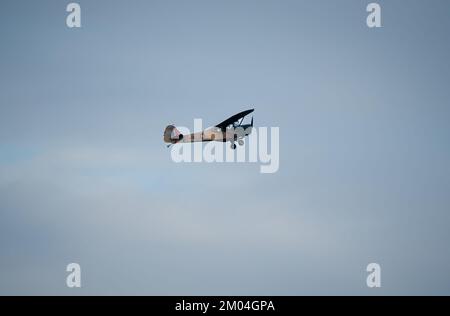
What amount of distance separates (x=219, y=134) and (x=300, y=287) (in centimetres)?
11574

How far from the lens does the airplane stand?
45938mm

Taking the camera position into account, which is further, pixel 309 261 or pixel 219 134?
pixel 309 261

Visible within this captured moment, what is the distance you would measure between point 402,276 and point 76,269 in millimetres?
154616

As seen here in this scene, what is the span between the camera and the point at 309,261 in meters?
170

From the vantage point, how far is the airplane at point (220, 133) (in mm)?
45938

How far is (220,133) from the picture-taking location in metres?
46.1
